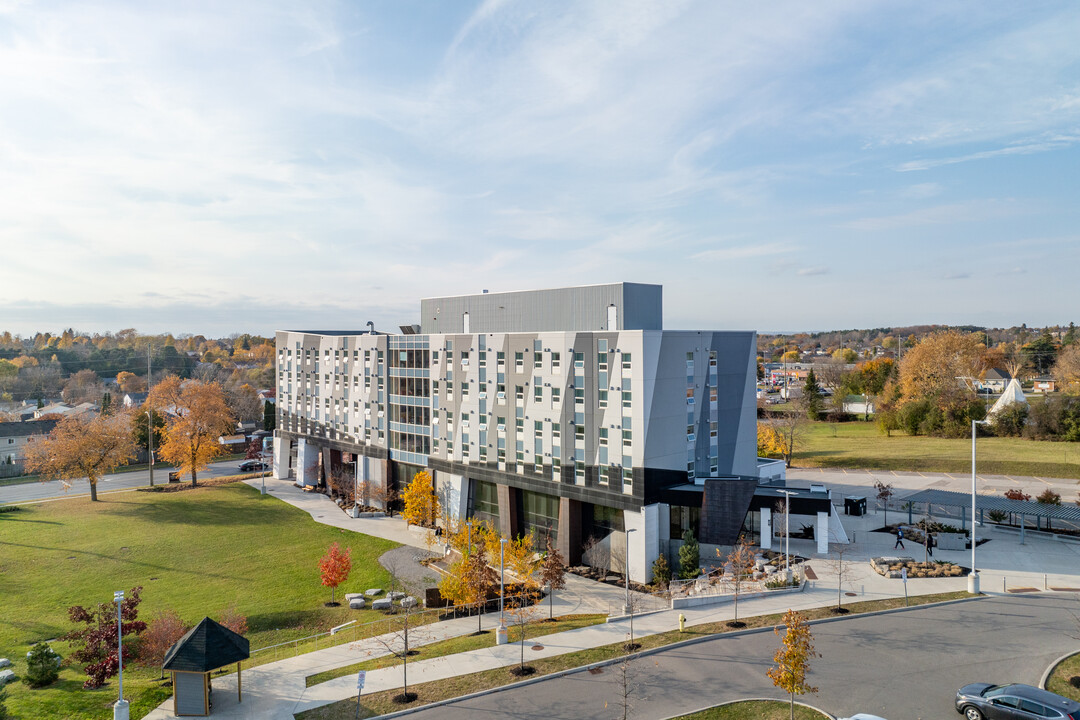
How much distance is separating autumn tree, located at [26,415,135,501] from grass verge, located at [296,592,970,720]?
56396 mm

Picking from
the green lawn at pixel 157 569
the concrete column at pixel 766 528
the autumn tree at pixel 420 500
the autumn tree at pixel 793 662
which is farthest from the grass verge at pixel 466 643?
the autumn tree at pixel 420 500

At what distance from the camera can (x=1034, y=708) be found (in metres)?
20.1

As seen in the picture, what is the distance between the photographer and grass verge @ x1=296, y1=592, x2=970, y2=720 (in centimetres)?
2373

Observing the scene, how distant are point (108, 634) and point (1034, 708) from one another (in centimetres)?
3999

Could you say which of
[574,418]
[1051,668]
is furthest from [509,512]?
[1051,668]

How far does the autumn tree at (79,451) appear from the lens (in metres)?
63.1

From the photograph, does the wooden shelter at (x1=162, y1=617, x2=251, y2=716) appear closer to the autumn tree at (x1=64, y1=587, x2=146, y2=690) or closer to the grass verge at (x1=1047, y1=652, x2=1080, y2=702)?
the autumn tree at (x1=64, y1=587, x2=146, y2=690)

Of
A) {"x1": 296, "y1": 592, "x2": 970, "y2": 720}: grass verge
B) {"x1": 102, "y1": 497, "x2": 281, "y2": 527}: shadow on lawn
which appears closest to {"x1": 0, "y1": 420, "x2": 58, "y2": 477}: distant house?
{"x1": 102, "y1": 497, "x2": 281, "y2": 527}: shadow on lawn

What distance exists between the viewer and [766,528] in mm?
41656

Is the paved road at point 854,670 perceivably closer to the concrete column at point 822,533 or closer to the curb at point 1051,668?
the curb at point 1051,668

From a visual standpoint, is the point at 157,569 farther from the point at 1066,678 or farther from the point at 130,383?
the point at 130,383

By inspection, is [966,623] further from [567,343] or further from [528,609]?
[567,343]

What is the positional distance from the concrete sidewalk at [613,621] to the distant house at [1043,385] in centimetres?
8733

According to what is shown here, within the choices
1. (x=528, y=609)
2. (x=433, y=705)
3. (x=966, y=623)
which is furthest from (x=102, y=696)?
(x=966, y=623)
